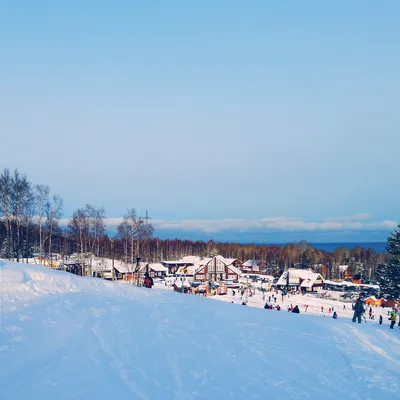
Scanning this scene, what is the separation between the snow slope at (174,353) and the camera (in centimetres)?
692

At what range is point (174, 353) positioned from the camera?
891cm

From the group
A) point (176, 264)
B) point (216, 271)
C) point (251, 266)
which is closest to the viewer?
point (216, 271)

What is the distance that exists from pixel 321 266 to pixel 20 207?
8710cm

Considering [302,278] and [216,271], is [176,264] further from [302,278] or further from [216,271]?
[302,278]

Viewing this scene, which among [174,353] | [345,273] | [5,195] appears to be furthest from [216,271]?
[174,353]

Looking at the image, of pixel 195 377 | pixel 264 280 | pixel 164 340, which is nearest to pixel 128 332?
pixel 164 340

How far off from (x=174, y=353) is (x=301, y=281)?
66326 mm

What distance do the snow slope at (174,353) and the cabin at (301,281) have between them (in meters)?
58.3

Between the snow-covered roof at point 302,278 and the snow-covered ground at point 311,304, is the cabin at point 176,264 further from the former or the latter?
the snow-covered ground at point 311,304

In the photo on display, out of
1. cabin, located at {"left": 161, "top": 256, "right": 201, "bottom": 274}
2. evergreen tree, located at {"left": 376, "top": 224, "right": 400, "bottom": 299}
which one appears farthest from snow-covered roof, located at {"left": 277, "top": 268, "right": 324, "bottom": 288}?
cabin, located at {"left": 161, "top": 256, "right": 201, "bottom": 274}

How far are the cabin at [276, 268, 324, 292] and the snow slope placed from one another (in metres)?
58.3

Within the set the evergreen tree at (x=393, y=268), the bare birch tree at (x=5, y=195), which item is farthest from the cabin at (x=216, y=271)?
the bare birch tree at (x=5, y=195)

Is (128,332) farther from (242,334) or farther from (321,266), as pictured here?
(321,266)

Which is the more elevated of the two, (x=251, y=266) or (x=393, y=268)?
(x=393, y=268)
